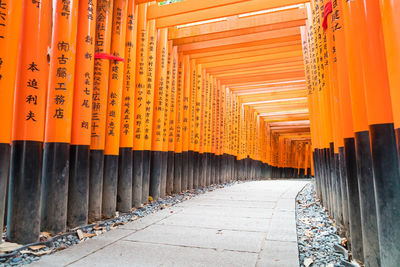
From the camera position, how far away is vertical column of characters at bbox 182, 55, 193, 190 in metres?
7.87

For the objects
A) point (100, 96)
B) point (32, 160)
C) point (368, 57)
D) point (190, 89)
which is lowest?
point (32, 160)

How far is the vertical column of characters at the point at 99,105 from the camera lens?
412 cm

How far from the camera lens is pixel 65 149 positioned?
352 centimetres

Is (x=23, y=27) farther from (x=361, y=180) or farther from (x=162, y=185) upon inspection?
(x=162, y=185)

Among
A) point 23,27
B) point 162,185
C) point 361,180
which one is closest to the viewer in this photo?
point 361,180

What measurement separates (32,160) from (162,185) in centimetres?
370

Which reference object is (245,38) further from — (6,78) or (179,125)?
(6,78)

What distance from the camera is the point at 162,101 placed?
657cm

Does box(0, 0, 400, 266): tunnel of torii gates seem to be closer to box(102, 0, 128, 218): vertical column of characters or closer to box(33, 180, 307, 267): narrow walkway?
box(102, 0, 128, 218): vertical column of characters

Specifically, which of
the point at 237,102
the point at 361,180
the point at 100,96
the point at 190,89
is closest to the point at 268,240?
the point at 361,180

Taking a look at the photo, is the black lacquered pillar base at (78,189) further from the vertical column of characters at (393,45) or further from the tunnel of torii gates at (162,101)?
the vertical column of characters at (393,45)

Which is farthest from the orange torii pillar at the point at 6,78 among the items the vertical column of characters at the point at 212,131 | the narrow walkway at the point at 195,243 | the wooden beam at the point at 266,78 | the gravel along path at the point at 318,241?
the wooden beam at the point at 266,78

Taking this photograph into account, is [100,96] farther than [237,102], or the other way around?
[237,102]

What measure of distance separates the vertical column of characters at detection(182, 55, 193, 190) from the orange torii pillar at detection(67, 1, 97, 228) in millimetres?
4048
